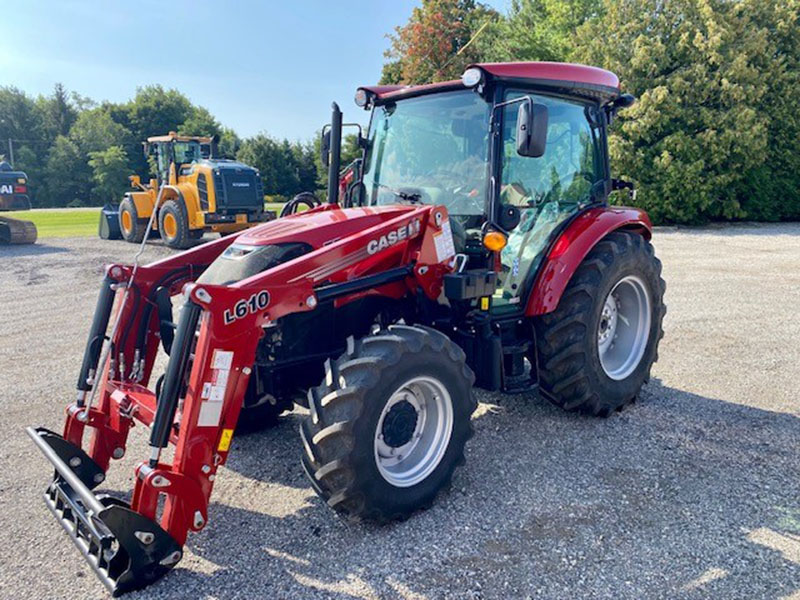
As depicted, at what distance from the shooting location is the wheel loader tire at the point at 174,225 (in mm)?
15016

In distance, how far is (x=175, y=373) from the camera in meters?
2.73

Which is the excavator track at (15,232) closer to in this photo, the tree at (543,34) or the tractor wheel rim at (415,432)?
the tractor wheel rim at (415,432)

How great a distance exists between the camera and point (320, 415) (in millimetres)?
2885

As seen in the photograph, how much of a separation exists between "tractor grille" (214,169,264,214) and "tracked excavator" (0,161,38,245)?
5213mm

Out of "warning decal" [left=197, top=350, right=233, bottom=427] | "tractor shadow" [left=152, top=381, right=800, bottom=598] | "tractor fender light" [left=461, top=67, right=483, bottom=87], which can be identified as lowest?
"tractor shadow" [left=152, top=381, right=800, bottom=598]

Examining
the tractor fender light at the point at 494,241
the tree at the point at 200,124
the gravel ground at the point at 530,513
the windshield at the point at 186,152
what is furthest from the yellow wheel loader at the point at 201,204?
the tree at the point at 200,124

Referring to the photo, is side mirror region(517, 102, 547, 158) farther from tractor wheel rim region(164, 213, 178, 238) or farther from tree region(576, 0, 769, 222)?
tree region(576, 0, 769, 222)

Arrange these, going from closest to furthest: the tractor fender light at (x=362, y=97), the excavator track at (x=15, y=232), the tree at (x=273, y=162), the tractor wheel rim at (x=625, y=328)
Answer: the tractor fender light at (x=362, y=97) → the tractor wheel rim at (x=625, y=328) → the excavator track at (x=15, y=232) → the tree at (x=273, y=162)

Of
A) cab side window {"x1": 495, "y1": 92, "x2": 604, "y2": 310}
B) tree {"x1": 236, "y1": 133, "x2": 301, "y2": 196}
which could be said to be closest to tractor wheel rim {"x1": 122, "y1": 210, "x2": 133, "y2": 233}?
cab side window {"x1": 495, "y1": 92, "x2": 604, "y2": 310}

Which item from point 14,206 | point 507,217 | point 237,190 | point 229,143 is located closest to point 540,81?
point 507,217

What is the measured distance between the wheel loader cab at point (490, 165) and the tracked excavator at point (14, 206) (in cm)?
1444

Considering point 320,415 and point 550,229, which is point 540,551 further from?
point 550,229

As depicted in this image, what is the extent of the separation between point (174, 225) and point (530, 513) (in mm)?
14135

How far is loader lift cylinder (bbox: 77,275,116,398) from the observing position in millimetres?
3414
